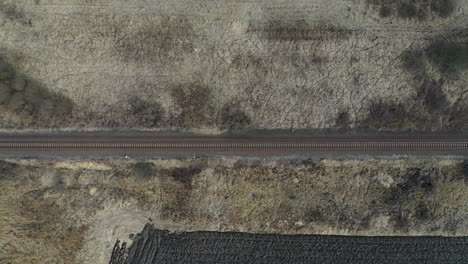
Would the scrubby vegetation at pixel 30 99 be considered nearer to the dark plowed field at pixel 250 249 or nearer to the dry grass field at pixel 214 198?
the dry grass field at pixel 214 198

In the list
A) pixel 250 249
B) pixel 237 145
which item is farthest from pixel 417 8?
pixel 250 249

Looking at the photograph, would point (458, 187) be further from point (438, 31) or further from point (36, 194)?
point (36, 194)

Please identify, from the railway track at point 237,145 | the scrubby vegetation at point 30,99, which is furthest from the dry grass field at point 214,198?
the scrubby vegetation at point 30,99

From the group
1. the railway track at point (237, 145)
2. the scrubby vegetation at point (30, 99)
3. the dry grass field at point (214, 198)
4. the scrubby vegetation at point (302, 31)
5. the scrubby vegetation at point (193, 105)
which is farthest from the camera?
the dry grass field at point (214, 198)

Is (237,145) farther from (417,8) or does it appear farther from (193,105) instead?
(417,8)

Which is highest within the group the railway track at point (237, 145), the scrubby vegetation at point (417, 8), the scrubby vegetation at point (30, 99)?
the scrubby vegetation at point (30, 99)

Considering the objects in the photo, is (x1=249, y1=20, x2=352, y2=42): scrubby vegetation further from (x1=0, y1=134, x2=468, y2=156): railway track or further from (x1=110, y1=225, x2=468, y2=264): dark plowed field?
(x1=110, y1=225, x2=468, y2=264): dark plowed field

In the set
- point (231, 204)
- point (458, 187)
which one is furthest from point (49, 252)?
point (458, 187)
